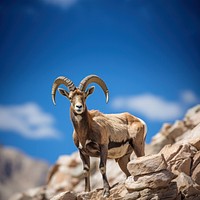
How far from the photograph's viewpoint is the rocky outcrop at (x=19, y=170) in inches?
6960

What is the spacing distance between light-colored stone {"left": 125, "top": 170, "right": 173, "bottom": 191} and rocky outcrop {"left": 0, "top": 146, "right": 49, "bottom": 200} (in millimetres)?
159806

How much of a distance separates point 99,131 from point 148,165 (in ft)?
8.35

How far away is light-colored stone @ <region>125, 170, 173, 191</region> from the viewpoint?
15.3m

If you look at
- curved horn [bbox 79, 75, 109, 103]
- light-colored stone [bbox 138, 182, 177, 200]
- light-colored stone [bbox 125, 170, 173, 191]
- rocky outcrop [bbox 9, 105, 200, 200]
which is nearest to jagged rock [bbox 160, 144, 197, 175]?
rocky outcrop [bbox 9, 105, 200, 200]

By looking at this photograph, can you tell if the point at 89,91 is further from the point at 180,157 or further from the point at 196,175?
the point at 196,175

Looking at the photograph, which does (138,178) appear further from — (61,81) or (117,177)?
(117,177)

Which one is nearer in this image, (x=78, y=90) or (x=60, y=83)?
(x=78, y=90)

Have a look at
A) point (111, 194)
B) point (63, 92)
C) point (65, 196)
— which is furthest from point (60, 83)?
point (111, 194)

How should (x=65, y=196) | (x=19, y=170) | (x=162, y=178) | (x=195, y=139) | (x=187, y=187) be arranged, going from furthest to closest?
1. (x=19, y=170)
2. (x=195, y=139)
3. (x=65, y=196)
4. (x=187, y=187)
5. (x=162, y=178)

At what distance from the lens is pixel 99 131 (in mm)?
17203

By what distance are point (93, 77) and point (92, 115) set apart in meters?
1.45

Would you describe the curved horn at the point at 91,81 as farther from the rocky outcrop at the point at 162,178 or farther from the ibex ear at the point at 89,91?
the rocky outcrop at the point at 162,178

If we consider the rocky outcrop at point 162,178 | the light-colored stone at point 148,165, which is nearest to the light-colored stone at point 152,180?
the rocky outcrop at point 162,178

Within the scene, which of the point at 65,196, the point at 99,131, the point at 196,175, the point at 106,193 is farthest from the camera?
the point at 196,175
